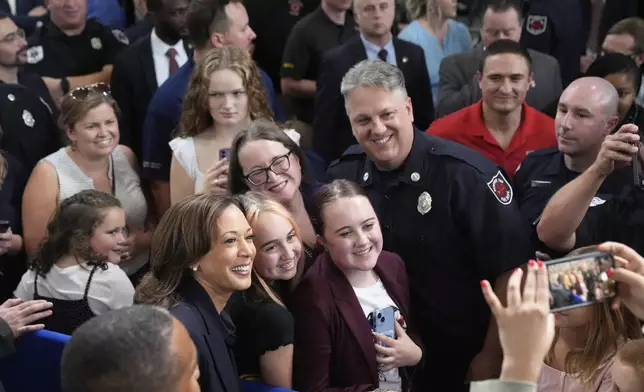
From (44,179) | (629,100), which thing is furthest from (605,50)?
(44,179)

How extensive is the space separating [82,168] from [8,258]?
0.53m

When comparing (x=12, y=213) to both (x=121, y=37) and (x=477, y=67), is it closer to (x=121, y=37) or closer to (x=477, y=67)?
(x=121, y=37)

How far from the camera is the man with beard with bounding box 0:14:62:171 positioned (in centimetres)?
470

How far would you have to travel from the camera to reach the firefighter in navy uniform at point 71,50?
5.65 m

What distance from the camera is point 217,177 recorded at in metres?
3.70

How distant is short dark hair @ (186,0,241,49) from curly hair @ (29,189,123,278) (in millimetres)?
1257

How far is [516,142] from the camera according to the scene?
4391mm

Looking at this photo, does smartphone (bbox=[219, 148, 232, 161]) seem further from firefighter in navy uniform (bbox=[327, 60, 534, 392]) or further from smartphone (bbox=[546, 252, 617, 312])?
smartphone (bbox=[546, 252, 617, 312])

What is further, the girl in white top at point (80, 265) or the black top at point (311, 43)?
the black top at point (311, 43)

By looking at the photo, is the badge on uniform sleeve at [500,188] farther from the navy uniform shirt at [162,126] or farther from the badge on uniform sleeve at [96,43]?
the badge on uniform sleeve at [96,43]

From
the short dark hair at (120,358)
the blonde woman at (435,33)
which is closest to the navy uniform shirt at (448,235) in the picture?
the short dark hair at (120,358)

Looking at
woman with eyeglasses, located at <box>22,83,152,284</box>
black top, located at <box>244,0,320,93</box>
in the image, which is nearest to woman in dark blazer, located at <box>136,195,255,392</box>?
woman with eyeglasses, located at <box>22,83,152,284</box>

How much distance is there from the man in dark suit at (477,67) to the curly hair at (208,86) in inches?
53.8

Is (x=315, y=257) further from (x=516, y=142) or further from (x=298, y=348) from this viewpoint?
(x=516, y=142)
